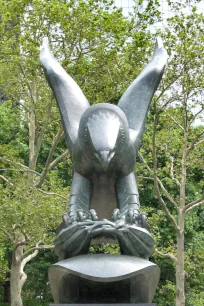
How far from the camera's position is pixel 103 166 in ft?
25.1

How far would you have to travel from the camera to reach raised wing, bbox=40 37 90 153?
28.4 ft

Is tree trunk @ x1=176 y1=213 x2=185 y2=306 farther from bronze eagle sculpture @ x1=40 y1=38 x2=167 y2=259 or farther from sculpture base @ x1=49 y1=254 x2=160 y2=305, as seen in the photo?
sculpture base @ x1=49 y1=254 x2=160 y2=305

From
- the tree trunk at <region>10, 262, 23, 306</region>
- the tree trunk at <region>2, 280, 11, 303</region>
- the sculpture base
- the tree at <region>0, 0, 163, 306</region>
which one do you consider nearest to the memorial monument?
the sculpture base

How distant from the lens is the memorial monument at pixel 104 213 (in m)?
7.21

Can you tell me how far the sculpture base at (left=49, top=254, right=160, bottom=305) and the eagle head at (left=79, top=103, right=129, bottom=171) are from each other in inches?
40.6

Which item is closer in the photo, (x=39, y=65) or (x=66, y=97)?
(x=66, y=97)

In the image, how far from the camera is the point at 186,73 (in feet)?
52.1

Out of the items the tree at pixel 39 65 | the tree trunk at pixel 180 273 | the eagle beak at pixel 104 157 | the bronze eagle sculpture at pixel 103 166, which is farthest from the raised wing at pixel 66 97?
the tree trunk at pixel 180 273

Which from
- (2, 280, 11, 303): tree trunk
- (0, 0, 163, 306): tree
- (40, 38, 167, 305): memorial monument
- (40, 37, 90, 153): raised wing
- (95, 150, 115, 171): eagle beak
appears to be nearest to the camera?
(40, 38, 167, 305): memorial monument

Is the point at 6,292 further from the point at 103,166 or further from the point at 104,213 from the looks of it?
the point at 103,166

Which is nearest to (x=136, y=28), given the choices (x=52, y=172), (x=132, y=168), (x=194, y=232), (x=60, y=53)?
(x=60, y=53)

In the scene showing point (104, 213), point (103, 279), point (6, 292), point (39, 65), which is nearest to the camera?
point (103, 279)

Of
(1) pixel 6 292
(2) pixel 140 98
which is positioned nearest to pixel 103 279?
(2) pixel 140 98

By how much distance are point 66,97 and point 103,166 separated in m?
1.47
